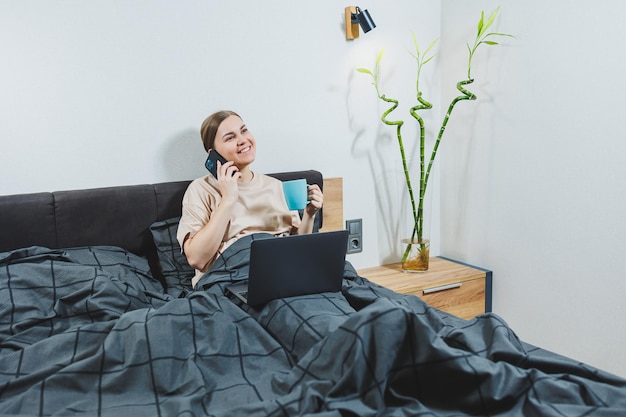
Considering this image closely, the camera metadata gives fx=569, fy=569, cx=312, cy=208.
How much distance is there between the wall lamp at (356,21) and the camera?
2.59m

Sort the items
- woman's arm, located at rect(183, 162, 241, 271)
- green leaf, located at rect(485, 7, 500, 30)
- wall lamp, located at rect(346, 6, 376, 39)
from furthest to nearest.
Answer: wall lamp, located at rect(346, 6, 376, 39), green leaf, located at rect(485, 7, 500, 30), woman's arm, located at rect(183, 162, 241, 271)

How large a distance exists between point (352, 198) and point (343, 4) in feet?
3.06

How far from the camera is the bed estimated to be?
3.55 ft

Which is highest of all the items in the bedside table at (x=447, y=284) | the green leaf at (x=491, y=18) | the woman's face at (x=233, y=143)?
the green leaf at (x=491, y=18)

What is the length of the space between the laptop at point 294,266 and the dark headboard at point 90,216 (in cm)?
69

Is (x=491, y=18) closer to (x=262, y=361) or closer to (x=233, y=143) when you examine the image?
(x=233, y=143)

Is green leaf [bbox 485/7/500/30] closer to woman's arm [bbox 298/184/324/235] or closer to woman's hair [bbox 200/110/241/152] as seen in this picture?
woman's arm [bbox 298/184/324/235]

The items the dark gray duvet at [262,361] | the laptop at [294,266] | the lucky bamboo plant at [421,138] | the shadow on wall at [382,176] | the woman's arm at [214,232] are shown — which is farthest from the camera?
the shadow on wall at [382,176]

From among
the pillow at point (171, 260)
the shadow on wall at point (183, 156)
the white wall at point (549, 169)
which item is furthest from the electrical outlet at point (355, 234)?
the pillow at point (171, 260)

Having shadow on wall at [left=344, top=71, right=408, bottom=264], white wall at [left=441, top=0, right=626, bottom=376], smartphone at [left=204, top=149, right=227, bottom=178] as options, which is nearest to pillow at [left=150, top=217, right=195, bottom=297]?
smartphone at [left=204, top=149, right=227, bottom=178]

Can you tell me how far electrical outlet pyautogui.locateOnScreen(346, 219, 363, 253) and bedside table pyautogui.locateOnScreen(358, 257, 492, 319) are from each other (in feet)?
0.38

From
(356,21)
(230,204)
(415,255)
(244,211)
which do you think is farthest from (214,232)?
(356,21)

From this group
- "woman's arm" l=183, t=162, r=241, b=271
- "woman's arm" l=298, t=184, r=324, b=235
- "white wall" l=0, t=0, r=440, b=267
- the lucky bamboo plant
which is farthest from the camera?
the lucky bamboo plant

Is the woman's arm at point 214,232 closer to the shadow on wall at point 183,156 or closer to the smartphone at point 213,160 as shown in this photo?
the smartphone at point 213,160
